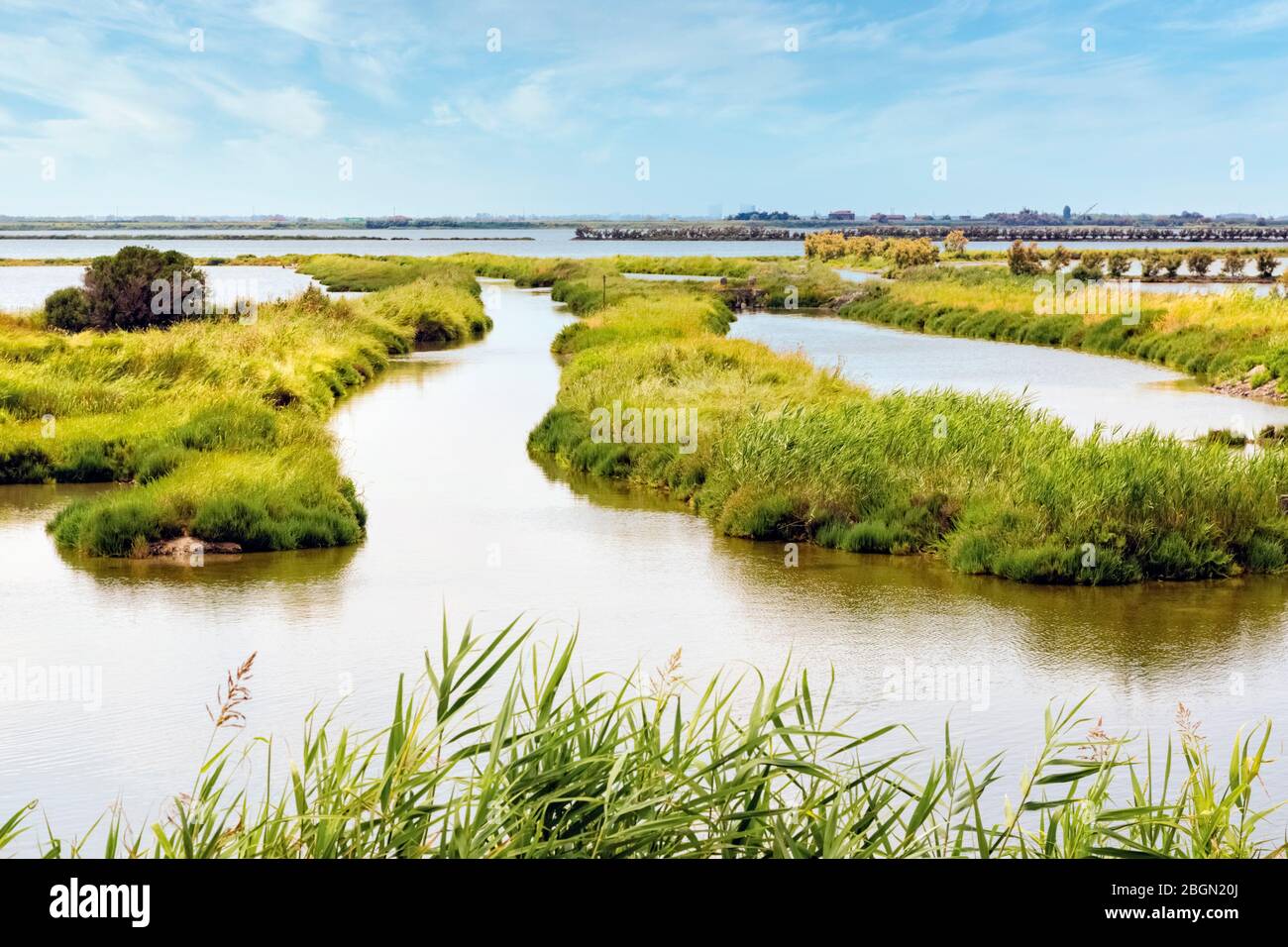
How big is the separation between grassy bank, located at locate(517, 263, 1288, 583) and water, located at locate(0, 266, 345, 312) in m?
22.4

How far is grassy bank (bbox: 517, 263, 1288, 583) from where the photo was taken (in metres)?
14.5

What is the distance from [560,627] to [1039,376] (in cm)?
2487

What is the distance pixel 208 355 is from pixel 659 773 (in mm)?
22535

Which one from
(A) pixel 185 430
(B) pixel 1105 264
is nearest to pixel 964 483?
(A) pixel 185 430

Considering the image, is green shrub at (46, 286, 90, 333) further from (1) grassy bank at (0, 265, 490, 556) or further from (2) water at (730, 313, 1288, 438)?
(2) water at (730, 313, 1288, 438)

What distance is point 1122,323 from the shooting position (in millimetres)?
41656

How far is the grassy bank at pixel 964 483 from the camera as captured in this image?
47.7ft

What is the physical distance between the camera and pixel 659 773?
537 centimetres

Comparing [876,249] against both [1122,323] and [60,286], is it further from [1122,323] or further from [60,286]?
[60,286]

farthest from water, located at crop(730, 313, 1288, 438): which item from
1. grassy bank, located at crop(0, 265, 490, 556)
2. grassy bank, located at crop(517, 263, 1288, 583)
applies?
grassy bank, located at crop(0, 265, 490, 556)
